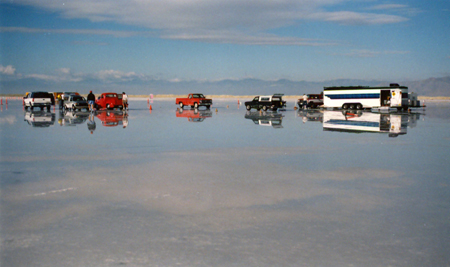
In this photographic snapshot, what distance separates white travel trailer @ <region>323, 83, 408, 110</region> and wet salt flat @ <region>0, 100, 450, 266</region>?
30.7 m

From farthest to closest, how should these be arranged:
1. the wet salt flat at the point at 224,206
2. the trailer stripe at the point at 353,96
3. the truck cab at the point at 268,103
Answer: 1. the truck cab at the point at 268,103
2. the trailer stripe at the point at 353,96
3. the wet salt flat at the point at 224,206

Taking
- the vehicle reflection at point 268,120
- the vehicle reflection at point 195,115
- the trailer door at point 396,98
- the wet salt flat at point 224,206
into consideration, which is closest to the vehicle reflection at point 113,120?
the vehicle reflection at point 195,115

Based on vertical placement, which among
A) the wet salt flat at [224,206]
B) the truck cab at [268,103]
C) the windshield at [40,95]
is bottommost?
the wet salt flat at [224,206]

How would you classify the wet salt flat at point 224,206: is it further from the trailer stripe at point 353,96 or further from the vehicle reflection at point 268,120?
the trailer stripe at point 353,96

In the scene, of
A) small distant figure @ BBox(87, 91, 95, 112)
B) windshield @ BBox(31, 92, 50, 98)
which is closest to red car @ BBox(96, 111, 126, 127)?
small distant figure @ BBox(87, 91, 95, 112)

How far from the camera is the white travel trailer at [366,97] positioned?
44.9 meters

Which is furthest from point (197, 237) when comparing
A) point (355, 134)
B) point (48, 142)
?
point (355, 134)

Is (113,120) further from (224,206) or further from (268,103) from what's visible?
(224,206)

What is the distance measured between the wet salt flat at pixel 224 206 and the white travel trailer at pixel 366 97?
30.7 meters

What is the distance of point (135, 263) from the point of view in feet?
17.6

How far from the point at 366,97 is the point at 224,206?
43.1 metres

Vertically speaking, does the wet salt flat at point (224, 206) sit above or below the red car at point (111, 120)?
below

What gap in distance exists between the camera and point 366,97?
48156mm

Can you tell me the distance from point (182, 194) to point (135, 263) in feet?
12.2
